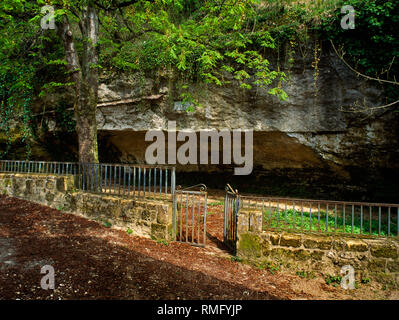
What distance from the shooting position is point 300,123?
8.83 metres

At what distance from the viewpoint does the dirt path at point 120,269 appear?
3.38m

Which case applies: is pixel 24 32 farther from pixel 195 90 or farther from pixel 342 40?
pixel 342 40

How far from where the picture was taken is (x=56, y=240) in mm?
4859

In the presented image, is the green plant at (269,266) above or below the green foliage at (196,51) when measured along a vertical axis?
below

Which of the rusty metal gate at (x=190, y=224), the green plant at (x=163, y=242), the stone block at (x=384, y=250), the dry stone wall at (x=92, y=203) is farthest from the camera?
the dry stone wall at (x=92, y=203)

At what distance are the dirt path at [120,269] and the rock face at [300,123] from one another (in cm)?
524

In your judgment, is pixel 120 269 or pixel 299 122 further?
pixel 299 122

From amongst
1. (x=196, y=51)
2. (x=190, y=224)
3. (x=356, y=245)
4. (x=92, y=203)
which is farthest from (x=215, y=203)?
(x=196, y=51)

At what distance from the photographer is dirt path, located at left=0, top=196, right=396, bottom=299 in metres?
3.38

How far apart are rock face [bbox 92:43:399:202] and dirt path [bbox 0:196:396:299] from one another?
5239 millimetres

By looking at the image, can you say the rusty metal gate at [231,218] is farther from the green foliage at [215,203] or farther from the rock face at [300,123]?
the rock face at [300,123]

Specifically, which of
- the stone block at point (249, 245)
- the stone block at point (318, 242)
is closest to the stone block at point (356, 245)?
the stone block at point (318, 242)

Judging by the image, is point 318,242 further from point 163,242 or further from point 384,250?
point 163,242

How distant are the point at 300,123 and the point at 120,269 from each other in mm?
7560
